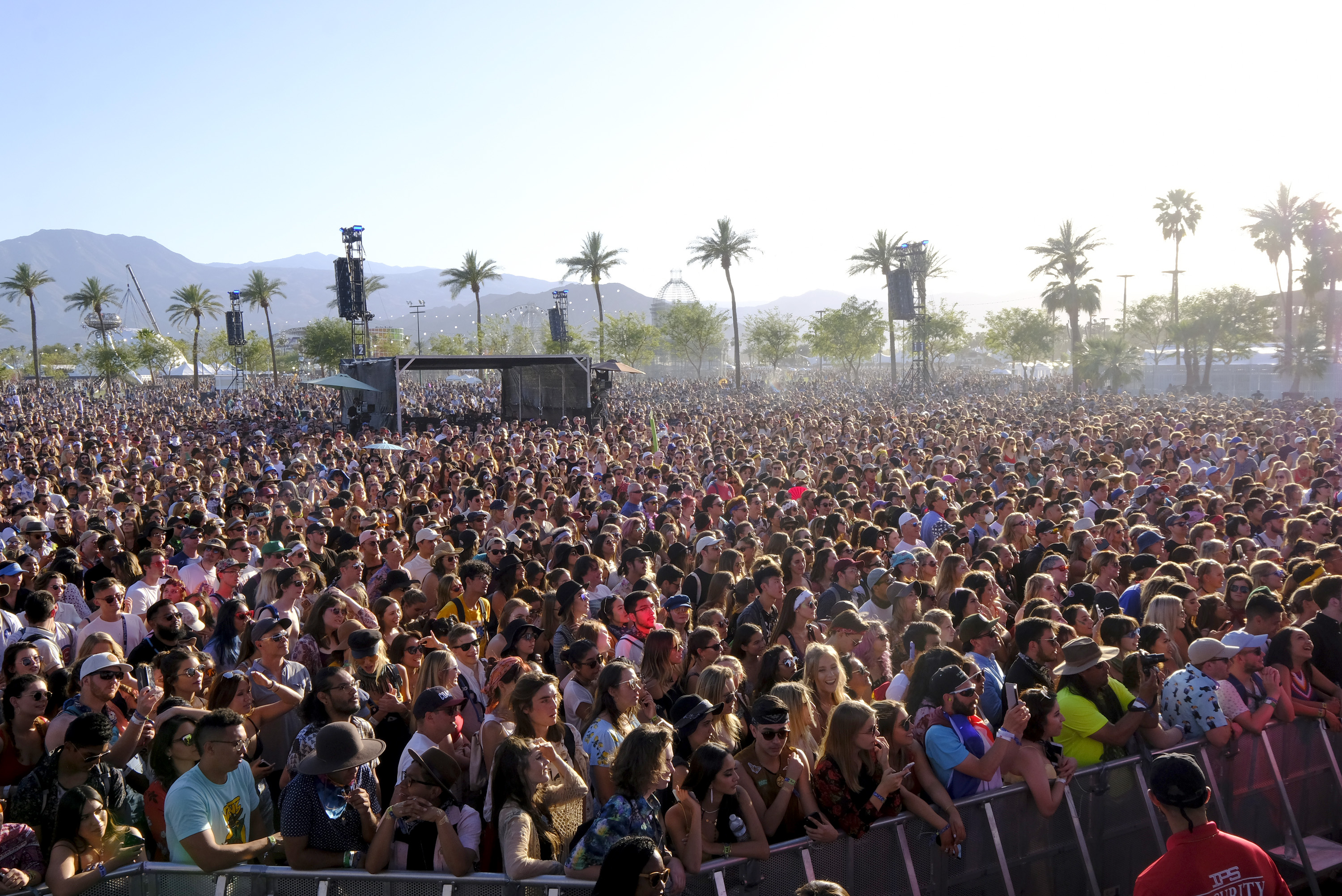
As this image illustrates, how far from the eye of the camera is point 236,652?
5.81 m

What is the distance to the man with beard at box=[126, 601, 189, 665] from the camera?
19.1 ft

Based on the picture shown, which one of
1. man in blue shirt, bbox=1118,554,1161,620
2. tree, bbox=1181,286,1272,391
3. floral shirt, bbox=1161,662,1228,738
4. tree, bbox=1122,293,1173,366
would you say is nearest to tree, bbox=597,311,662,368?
tree, bbox=1122,293,1173,366

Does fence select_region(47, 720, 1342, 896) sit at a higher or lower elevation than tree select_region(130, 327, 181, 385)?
lower

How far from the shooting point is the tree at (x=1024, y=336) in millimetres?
66375

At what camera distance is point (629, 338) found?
6762 centimetres

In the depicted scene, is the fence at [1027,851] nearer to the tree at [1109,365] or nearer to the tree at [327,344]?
the tree at [1109,365]

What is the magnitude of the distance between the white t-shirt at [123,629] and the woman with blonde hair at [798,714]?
172 inches

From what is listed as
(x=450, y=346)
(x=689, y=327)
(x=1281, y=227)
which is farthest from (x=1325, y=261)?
(x=450, y=346)

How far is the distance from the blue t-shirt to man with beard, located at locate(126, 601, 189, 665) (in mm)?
4424

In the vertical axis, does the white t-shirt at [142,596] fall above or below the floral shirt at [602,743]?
above

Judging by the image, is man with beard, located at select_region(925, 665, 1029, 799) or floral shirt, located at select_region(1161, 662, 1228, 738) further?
floral shirt, located at select_region(1161, 662, 1228, 738)

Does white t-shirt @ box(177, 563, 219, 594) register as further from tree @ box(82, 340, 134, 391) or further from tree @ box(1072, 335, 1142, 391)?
tree @ box(82, 340, 134, 391)

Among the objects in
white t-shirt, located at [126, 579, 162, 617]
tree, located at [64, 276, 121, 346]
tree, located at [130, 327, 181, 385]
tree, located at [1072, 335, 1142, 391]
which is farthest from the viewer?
tree, located at [64, 276, 121, 346]

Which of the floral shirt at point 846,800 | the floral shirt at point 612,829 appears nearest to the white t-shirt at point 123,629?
the floral shirt at point 612,829
